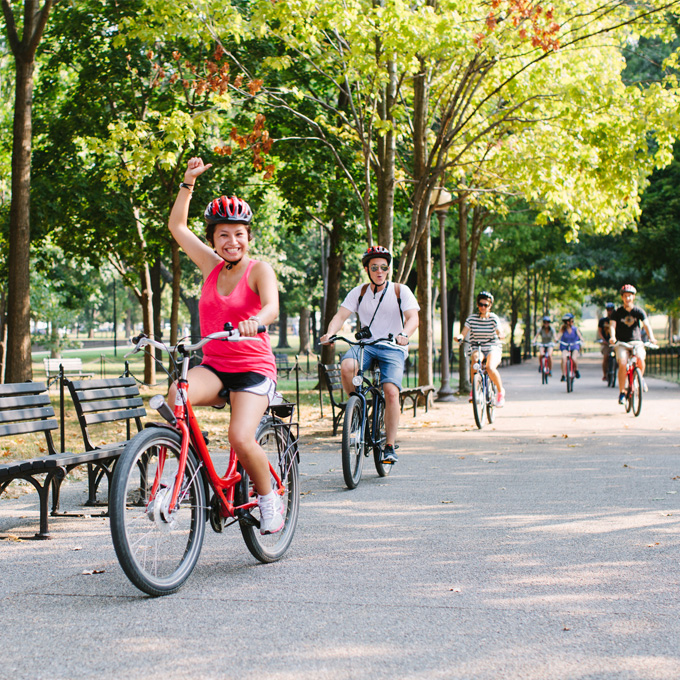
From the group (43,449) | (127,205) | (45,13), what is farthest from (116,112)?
(43,449)

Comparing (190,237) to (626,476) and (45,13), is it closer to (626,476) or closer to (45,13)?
(626,476)

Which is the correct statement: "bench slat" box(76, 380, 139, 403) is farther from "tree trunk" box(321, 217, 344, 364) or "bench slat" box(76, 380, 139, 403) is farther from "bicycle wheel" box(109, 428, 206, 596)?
"tree trunk" box(321, 217, 344, 364)

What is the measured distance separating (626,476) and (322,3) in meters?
7.39

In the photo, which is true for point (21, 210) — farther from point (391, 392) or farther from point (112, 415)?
point (391, 392)

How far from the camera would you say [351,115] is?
19.0 m

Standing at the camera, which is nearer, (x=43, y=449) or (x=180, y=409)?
(x=180, y=409)

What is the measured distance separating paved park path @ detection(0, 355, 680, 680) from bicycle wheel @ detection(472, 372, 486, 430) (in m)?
4.55

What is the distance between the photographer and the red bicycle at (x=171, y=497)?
4102 millimetres

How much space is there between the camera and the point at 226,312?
4.85m

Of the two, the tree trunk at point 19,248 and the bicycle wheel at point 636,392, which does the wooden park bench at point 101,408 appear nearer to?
the tree trunk at point 19,248

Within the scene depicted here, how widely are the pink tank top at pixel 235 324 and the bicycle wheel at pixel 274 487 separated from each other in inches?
17.0

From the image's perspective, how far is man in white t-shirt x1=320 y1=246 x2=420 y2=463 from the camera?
8141 millimetres

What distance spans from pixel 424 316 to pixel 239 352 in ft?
41.5

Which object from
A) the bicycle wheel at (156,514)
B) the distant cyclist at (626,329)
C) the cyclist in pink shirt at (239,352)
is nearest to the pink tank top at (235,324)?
the cyclist in pink shirt at (239,352)
